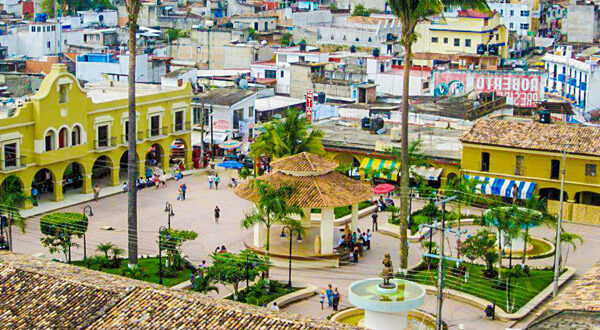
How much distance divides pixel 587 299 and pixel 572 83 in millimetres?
66924

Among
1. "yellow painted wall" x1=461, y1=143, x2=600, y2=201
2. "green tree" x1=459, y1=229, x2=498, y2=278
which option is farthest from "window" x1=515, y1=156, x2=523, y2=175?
"green tree" x1=459, y1=229, x2=498, y2=278

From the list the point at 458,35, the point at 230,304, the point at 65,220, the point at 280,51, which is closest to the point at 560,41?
the point at 458,35

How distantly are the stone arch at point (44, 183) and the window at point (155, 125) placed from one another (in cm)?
798

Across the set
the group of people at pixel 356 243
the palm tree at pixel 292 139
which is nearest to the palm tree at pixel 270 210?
the group of people at pixel 356 243

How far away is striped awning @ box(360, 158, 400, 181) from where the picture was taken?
63.4 m

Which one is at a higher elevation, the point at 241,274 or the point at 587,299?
the point at 587,299

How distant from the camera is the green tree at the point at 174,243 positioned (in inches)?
1879

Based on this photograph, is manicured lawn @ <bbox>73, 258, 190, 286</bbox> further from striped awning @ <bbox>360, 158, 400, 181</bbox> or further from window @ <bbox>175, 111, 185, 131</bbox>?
window @ <bbox>175, 111, 185, 131</bbox>

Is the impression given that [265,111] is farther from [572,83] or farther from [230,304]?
[230,304]

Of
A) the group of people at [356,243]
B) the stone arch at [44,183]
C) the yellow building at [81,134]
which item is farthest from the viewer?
the stone arch at [44,183]

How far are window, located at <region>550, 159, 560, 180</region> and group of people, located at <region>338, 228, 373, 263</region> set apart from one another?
12306mm

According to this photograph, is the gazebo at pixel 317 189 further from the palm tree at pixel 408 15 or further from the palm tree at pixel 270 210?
the palm tree at pixel 408 15

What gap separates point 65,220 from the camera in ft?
162

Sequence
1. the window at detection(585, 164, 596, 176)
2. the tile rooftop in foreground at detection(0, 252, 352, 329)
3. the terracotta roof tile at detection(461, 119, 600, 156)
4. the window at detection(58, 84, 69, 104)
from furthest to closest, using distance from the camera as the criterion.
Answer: the window at detection(58, 84, 69, 104) < the terracotta roof tile at detection(461, 119, 600, 156) < the window at detection(585, 164, 596, 176) < the tile rooftop in foreground at detection(0, 252, 352, 329)
